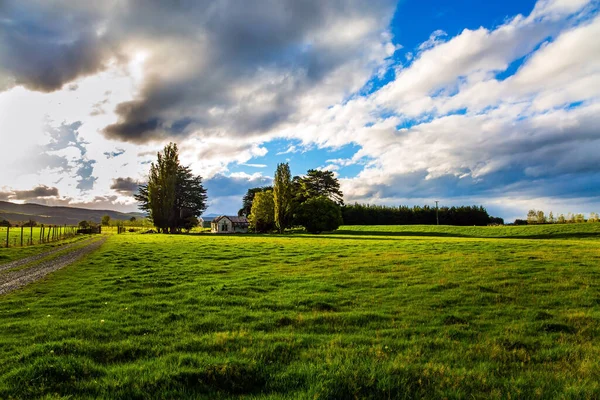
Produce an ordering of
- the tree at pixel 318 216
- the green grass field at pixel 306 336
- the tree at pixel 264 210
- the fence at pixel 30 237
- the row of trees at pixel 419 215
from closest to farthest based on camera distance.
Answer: the green grass field at pixel 306 336
the fence at pixel 30 237
the tree at pixel 318 216
the tree at pixel 264 210
the row of trees at pixel 419 215

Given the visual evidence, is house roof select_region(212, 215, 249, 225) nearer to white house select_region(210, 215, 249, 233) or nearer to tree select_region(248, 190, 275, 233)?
white house select_region(210, 215, 249, 233)

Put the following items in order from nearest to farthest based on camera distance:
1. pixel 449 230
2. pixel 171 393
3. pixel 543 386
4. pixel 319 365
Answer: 1. pixel 171 393
2. pixel 543 386
3. pixel 319 365
4. pixel 449 230

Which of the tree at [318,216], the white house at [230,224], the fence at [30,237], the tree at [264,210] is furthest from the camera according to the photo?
the white house at [230,224]

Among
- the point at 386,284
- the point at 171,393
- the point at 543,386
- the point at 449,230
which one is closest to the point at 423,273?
the point at 386,284

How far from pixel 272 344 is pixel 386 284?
9.00 metres

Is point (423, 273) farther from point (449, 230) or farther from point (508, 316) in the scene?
point (449, 230)

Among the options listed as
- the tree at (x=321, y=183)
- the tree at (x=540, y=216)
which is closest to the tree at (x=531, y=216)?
the tree at (x=540, y=216)

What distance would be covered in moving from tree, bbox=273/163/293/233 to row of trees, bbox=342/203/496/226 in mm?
45088

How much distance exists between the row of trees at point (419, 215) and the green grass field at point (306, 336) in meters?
106

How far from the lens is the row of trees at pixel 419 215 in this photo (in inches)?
4833

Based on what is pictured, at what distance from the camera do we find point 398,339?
26.2 ft

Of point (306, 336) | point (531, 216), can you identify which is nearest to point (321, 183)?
point (531, 216)

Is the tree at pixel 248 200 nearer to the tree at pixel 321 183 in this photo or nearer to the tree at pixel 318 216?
the tree at pixel 321 183

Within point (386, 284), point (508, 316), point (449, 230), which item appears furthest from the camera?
point (449, 230)
